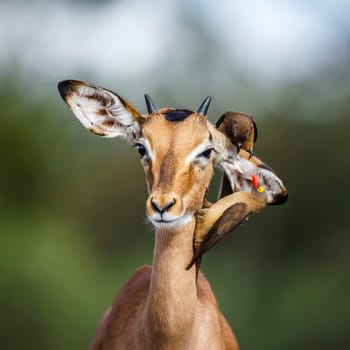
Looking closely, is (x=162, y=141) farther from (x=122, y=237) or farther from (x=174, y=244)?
(x=122, y=237)

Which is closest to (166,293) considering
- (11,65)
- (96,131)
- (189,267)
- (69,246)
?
(189,267)

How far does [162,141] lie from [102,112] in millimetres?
789

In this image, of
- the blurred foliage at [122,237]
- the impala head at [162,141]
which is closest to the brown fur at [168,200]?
the impala head at [162,141]

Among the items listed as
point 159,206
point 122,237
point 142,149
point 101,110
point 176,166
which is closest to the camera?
point 159,206

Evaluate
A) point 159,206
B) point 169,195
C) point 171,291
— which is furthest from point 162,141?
point 171,291

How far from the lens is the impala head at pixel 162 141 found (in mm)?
6637

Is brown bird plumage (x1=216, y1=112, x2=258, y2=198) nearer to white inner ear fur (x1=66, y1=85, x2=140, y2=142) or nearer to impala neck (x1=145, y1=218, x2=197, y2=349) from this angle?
white inner ear fur (x1=66, y1=85, x2=140, y2=142)

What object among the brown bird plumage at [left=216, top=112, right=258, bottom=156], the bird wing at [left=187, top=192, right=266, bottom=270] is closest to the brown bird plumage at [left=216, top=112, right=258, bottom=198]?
the brown bird plumage at [left=216, top=112, right=258, bottom=156]

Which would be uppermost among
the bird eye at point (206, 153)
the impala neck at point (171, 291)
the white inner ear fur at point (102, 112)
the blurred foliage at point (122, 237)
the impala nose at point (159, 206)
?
the white inner ear fur at point (102, 112)

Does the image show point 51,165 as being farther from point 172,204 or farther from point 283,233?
point 172,204

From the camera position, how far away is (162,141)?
6.97 meters

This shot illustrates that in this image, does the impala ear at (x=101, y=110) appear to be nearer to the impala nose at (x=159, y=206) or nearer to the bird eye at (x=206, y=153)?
the bird eye at (x=206, y=153)

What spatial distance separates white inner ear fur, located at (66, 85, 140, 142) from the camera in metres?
7.45

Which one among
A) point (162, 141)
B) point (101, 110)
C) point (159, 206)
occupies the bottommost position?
point (159, 206)
